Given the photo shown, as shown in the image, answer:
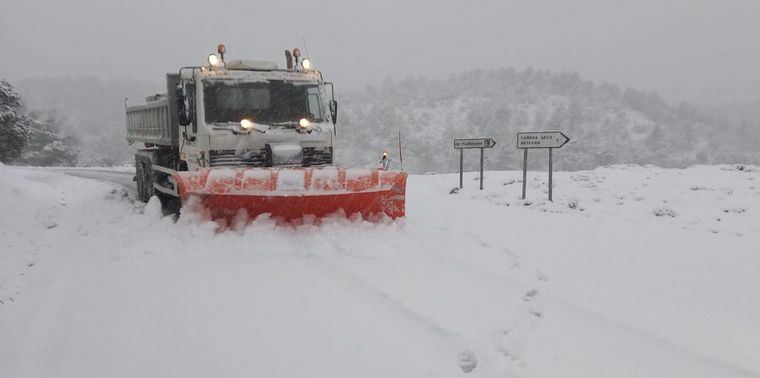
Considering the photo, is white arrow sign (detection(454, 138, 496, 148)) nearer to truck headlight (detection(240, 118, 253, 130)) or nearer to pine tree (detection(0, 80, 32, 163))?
truck headlight (detection(240, 118, 253, 130))

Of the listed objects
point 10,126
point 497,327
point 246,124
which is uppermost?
point 10,126

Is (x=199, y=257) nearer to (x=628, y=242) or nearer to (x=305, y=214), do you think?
(x=305, y=214)

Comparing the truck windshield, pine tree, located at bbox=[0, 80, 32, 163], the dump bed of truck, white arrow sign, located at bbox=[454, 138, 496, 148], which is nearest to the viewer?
the truck windshield

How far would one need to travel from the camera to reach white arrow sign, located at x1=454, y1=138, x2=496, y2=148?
12.1 meters

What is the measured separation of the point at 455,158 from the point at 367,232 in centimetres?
10327

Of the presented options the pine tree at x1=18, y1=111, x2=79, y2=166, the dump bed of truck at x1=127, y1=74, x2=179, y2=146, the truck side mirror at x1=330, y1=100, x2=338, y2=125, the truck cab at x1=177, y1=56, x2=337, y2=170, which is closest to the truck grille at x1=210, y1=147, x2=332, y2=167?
the truck cab at x1=177, y1=56, x2=337, y2=170

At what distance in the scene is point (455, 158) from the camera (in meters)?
108

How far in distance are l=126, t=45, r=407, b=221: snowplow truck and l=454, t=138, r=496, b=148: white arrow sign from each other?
498cm

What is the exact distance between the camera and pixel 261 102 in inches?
311

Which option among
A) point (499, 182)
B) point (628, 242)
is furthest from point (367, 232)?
point (499, 182)

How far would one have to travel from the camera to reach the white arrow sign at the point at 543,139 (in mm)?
10164

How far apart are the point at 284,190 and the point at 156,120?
504cm

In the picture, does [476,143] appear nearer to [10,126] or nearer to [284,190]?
[284,190]

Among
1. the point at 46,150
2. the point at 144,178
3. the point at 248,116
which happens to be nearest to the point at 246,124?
the point at 248,116
